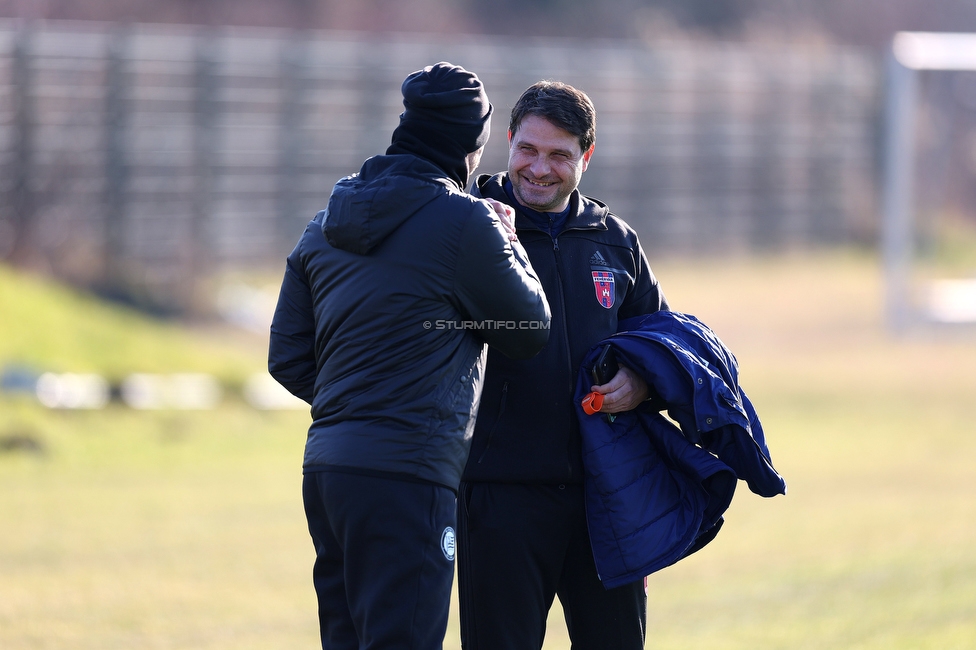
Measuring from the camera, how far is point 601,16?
35719 mm

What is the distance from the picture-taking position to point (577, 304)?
338 centimetres

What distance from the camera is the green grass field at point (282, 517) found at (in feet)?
17.7

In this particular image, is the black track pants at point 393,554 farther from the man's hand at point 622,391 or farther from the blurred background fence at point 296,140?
the blurred background fence at point 296,140

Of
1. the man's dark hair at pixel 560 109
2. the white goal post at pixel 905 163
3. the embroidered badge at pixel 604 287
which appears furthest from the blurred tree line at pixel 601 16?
the embroidered badge at pixel 604 287

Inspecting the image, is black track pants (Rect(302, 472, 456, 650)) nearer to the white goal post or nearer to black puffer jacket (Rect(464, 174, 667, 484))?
black puffer jacket (Rect(464, 174, 667, 484))

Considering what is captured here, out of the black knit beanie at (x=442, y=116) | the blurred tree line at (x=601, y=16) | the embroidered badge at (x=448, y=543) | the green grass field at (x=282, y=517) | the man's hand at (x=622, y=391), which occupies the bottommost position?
the green grass field at (x=282, y=517)

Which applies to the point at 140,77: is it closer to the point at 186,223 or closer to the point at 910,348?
the point at 186,223

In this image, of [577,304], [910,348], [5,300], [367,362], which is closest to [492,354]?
[577,304]

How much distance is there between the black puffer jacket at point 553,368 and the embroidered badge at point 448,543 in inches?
17.0

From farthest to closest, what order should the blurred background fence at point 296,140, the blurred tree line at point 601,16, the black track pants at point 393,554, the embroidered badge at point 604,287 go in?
1. the blurred tree line at point 601,16
2. the blurred background fence at point 296,140
3. the embroidered badge at point 604,287
4. the black track pants at point 393,554

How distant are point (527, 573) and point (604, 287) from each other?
79cm

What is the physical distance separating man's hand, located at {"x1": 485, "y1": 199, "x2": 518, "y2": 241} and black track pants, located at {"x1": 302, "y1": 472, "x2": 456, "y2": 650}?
625 mm

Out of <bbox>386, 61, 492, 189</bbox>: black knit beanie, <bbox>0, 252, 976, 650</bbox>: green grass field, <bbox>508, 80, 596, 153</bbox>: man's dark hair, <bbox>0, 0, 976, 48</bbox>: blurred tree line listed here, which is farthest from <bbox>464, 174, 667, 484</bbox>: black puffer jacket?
<bbox>0, 0, 976, 48</bbox>: blurred tree line

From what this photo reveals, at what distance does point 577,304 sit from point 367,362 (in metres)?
0.73
